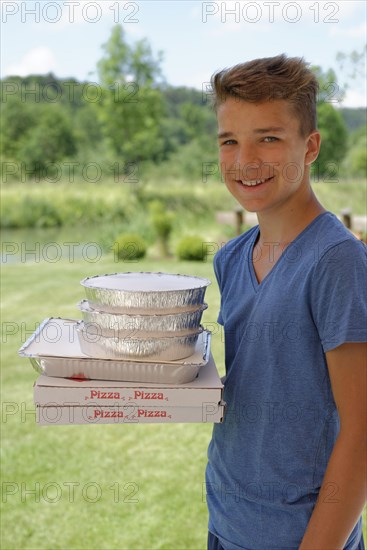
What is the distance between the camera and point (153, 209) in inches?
437

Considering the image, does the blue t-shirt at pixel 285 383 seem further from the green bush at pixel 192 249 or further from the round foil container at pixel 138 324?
the green bush at pixel 192 249

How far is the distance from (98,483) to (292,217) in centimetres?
233

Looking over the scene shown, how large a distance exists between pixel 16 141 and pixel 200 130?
555 cm

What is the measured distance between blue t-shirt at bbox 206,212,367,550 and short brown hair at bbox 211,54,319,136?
0.16 m

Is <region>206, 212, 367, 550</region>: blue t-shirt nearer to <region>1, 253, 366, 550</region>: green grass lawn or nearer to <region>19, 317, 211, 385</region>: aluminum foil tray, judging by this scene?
<region>19, 317, 211, 385</region>: aluminum foil tray

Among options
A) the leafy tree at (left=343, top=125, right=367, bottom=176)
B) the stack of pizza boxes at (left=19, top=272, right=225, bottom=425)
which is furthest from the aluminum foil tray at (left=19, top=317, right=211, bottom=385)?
the leafy tree at (left=343, top=125, right=367, bottom=176)

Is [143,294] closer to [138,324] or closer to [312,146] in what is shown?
[138,324]

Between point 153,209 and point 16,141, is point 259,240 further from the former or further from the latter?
point 16,141

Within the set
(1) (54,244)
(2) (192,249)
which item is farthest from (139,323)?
(1) (54,244)

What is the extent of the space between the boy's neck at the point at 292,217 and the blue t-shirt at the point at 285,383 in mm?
20

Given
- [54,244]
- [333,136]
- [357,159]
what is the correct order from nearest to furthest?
[54,244], [357,159], [333,136]

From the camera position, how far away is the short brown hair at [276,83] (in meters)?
0.92

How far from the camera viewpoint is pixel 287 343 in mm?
899

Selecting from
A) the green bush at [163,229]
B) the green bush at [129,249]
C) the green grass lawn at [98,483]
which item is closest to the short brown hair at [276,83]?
the green grass lawn at [98,483]
